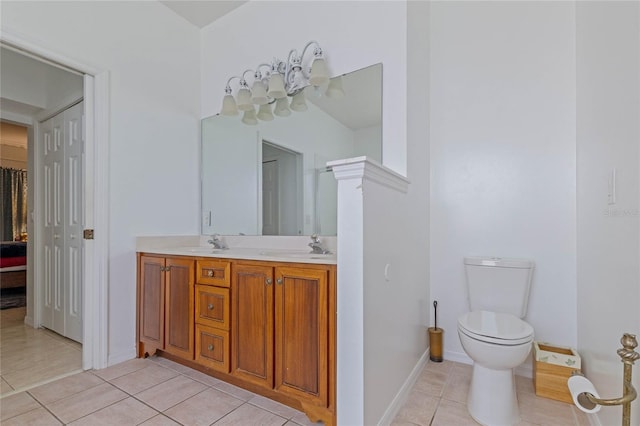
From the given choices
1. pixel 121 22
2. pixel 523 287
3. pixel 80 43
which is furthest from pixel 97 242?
pixel 523 287

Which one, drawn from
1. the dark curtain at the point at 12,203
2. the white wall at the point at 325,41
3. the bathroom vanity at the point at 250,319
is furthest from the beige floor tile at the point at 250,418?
the dark curtain at the point at 12,203

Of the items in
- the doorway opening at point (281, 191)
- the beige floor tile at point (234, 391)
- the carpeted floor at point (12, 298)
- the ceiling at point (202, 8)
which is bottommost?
the carpeted floor at point (12, 298)

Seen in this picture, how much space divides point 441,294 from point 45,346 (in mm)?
3094

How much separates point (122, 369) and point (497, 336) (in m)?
2.29

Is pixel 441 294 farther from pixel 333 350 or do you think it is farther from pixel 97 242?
pixel 97 242

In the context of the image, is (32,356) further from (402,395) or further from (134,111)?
(402,395)

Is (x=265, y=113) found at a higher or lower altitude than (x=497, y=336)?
higher

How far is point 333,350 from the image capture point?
1.39 m

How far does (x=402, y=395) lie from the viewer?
66.4 inches

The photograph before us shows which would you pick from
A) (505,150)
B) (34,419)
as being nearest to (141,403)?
(34,419)

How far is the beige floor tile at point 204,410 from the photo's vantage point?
1.54 meters

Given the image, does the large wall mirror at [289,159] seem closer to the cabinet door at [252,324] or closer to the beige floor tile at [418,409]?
the cabinet door at [252,324]

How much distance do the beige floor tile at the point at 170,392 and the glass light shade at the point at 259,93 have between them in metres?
1.96

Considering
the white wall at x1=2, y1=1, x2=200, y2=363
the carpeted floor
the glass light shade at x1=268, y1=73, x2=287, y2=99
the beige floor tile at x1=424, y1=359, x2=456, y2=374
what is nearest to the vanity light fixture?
the glass light shade at x1=268, y1=73, x2=287, y2=99
